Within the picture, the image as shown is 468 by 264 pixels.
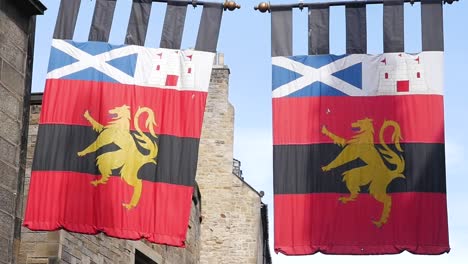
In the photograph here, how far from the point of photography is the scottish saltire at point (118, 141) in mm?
12328

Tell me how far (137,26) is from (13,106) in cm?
169

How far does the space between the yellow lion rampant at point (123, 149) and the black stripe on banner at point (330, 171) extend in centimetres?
145

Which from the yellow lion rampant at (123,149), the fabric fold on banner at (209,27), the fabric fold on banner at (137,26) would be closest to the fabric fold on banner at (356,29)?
the fabric fold on banner at (209,27)

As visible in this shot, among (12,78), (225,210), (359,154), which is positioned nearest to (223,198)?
(225,210)

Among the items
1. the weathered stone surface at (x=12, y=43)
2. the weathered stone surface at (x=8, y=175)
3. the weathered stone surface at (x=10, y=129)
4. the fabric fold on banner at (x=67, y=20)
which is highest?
the fabric fold on banner at (x=67, y=20)

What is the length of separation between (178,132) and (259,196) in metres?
22.9

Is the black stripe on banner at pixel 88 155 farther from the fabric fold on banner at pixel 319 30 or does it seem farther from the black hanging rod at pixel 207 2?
the fabric fold on banner at pixel 319 30

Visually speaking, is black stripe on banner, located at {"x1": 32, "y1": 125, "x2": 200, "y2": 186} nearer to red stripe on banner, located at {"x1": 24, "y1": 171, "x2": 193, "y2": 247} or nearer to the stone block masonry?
red stripe on banner, located at {"x1": 24, "y1": 171, "x2": 193, "y2": 247}

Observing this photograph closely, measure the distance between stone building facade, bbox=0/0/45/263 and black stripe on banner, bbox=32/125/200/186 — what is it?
1.49ft

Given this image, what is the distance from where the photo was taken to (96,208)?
12.3 m

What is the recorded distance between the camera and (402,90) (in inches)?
506

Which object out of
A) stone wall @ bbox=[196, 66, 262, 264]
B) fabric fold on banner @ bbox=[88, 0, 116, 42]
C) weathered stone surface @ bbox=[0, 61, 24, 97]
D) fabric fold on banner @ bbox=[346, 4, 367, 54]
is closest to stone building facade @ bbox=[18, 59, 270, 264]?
stone wall @ bbox=[196, 66, 262, 264]

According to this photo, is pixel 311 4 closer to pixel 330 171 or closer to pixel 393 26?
pixel 393 26

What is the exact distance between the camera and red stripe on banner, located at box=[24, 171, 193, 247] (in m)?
12.3
